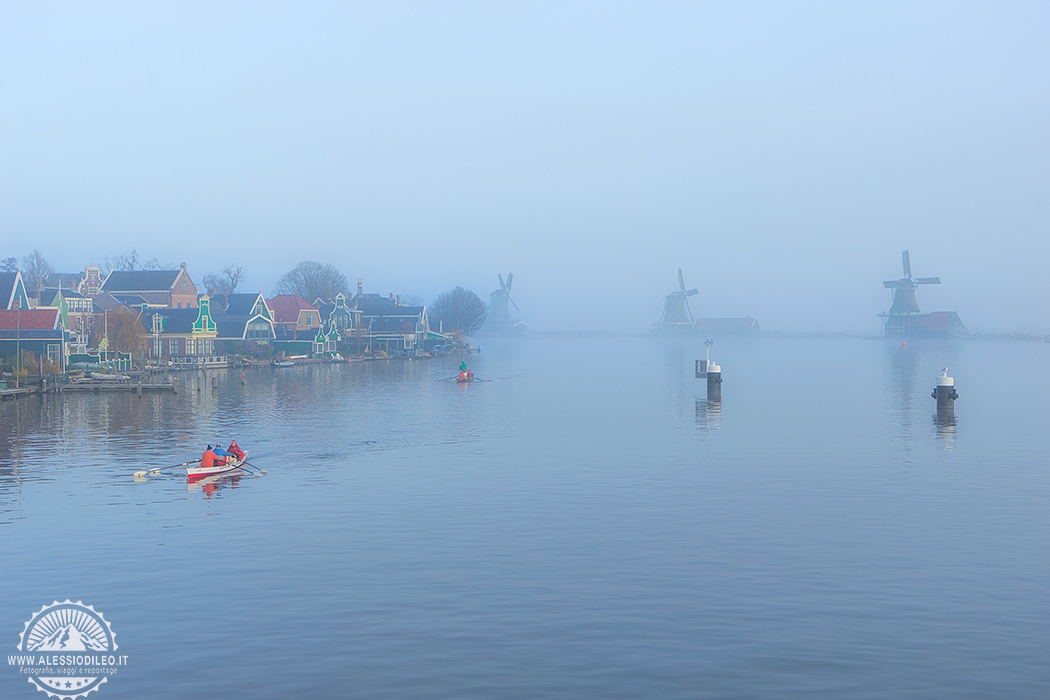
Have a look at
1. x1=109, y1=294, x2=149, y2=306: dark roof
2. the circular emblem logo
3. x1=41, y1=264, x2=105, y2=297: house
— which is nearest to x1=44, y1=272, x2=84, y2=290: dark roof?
x1=41, y1=264, x2=105, y2=297: house

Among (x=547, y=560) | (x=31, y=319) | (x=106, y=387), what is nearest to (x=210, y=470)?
(x=547, y=560)

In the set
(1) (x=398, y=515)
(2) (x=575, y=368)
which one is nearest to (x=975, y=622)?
(1) (x=398, y=515)

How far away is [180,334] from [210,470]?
9844cm

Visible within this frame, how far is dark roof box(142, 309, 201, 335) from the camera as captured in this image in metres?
Result: 137

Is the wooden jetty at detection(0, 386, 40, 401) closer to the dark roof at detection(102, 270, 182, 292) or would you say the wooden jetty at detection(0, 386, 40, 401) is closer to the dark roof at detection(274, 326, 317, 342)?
the dark roof at detection(102, 270, 182, 292)

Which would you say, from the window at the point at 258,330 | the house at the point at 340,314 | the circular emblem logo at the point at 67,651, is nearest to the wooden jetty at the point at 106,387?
the window at the point at 258,330

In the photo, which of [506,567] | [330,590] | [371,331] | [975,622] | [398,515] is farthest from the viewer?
[371,331]

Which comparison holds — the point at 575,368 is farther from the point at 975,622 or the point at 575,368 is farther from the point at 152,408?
the point at 975,622

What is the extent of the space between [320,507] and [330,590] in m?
12.0

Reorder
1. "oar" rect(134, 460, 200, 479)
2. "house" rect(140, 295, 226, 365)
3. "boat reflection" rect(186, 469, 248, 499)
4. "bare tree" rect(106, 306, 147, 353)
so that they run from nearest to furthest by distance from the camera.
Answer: "boat reflection" rect(186, 469, 248, 499) < "oar" rect(134, 460, 200, 479) < "bare tree" rect(106, 306, 147, 353) < "house" rect(140, 295, 226, 365)

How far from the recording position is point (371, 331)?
194m

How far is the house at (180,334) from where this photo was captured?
137 metres

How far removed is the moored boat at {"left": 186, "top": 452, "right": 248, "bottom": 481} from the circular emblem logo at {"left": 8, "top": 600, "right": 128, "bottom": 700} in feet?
61.2

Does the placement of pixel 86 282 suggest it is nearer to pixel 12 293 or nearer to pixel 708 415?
pixel 12 293
